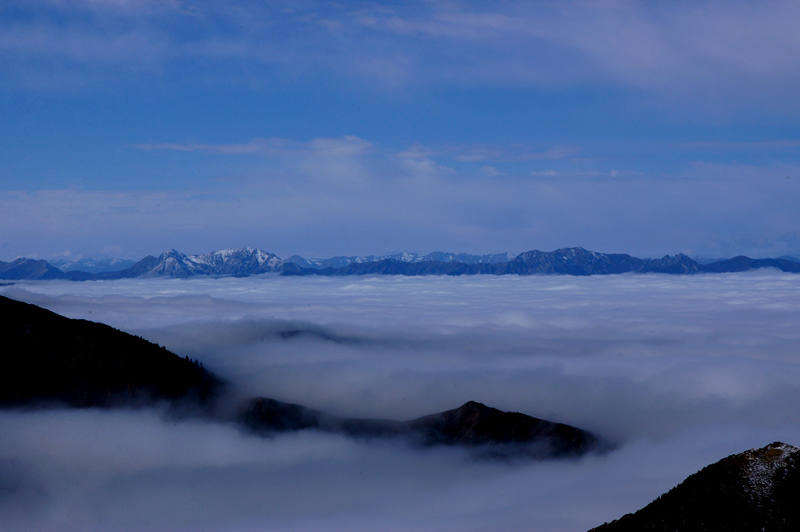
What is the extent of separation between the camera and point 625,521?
83.9 meters

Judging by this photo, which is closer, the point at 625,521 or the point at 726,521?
the point at 726,521

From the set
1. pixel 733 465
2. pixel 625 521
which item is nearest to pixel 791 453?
pixel 733 465

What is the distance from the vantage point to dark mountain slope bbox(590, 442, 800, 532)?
7712 cm

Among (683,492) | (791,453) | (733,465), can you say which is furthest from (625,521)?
(791,453)

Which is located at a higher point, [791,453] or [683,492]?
[791,453]

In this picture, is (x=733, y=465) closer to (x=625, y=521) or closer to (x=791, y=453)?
(x=791, y=453)

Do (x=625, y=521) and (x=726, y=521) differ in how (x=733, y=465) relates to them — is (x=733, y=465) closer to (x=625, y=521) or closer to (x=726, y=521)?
(x=726, y=521)

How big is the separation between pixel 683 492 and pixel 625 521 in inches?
359

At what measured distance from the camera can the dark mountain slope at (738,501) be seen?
77125mm

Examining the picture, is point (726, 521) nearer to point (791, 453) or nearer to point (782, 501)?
point (782, 501)

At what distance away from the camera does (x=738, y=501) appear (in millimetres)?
79562

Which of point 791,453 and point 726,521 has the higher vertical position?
point 791,453

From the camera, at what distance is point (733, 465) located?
3337 inches

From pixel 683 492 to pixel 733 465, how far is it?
7616mm
